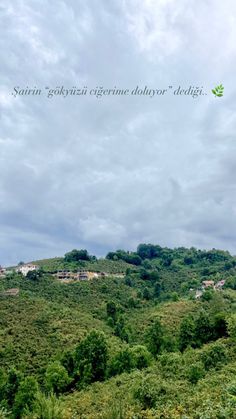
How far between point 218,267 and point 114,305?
4684 centimetres

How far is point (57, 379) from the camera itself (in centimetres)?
2809

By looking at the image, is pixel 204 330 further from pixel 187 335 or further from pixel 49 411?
pixel 49 411

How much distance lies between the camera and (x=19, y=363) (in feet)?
108

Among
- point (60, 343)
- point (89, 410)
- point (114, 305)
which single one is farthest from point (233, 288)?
point (89, 410)

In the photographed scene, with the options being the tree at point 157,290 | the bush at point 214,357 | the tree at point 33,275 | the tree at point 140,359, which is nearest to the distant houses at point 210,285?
the tree at point 157,290

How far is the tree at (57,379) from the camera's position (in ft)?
91.5

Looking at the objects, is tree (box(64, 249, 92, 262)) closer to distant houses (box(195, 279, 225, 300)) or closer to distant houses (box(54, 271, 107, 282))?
distant houses (box(54, 271, 107, 282))

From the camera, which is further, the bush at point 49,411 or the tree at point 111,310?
the tree at point 111,310

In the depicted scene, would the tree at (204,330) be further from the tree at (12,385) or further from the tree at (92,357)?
the tree at (12,385)

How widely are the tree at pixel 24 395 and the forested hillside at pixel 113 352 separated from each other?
7cm

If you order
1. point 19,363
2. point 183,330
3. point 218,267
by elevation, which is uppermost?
point 218,267

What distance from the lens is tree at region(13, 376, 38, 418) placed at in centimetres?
2531

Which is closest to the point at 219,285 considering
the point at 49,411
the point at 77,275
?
the point at 77,275

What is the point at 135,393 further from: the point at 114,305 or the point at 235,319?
the point at 114,305
